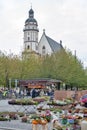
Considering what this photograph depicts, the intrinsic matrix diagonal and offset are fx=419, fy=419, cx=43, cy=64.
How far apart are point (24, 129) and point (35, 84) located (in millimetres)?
31412

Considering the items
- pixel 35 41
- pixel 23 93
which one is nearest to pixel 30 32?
pixel 35 41

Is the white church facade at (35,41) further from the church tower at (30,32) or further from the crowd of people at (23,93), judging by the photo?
the crowd of people at (23,93)

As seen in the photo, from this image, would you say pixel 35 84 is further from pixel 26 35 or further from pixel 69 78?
pixel 26 35

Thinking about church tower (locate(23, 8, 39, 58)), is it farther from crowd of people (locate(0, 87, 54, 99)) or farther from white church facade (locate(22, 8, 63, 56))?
crowd of people (locate(0, 87, 54, 99))

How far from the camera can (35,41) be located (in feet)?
482

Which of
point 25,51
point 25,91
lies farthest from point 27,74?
point 25,91

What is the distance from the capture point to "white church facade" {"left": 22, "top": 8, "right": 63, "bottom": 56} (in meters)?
138

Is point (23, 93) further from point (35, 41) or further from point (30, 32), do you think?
point (30, 32)

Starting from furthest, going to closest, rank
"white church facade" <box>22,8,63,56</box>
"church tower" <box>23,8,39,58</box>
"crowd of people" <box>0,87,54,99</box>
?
1. "church tower" <box>23,8,39,58</box>
2. "white church facade" <box>22,8,63,56</box>
3. "crowd of people" <box>0,87,54,99</box>

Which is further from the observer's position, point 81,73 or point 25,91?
point 81,73

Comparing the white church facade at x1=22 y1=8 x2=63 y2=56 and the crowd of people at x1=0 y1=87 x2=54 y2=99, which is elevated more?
the white church facade at x1=22 y1=8 x2=63 y2=56

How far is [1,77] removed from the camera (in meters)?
77.1

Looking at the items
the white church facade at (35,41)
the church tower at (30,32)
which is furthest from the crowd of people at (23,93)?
the church tower at (30,32)

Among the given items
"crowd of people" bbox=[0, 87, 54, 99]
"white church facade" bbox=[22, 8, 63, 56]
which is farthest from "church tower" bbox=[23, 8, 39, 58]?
"crowd of people" bbox=[0, 87, 54, 99]
